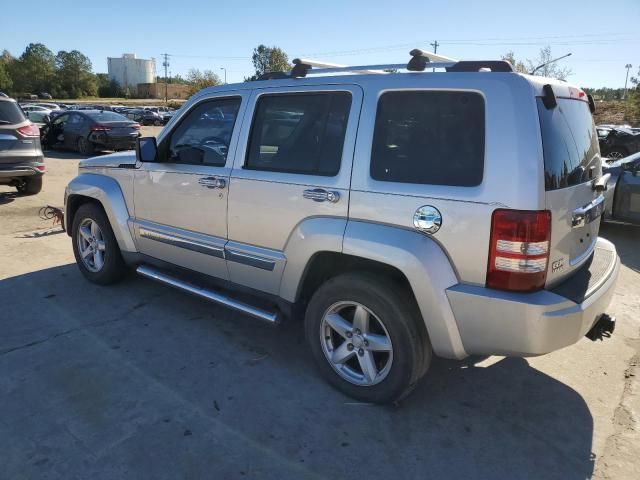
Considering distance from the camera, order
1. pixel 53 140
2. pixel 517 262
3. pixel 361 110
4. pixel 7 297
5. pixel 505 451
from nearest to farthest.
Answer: pixel 517 262 < pixel 505 451 < pixel 361 110 < pixel 7 297 < pixel 53 140

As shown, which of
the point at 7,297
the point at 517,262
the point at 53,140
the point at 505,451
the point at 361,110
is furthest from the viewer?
the point at 53,140

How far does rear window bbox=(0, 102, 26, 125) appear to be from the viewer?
8586mm

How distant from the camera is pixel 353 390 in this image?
10.5 ft

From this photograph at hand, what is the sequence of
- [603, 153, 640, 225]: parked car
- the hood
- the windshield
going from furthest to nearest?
1. the windshield
2. [603, 153, 640, 225]: parked car
3. the hood

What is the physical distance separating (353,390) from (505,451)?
0.93 meters

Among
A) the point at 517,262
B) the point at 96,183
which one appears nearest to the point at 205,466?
the point at 517,262

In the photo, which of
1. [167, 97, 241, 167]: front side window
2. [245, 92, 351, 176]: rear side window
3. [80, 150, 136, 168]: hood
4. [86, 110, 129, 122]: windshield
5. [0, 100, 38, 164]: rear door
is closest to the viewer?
[245, 92, 351, 176]: rear side window

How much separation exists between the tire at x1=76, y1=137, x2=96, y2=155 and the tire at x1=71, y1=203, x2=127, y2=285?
12.7 meters

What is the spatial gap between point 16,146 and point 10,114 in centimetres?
57

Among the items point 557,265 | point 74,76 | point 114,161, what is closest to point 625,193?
point 557,265

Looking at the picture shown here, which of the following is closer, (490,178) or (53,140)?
(490,178)

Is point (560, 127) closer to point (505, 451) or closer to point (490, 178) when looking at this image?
point (490, 178)

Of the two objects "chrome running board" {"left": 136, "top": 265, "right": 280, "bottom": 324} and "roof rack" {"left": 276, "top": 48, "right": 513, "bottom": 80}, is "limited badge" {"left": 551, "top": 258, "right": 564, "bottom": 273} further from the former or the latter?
"chrome running board" {"left": 136, "top": 265, "right": 280, "bottom": 324}

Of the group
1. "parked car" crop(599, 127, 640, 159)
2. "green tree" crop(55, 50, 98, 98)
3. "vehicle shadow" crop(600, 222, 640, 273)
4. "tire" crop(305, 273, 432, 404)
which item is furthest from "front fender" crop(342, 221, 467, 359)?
"green tree" crop(55, 50, 98, 98)
